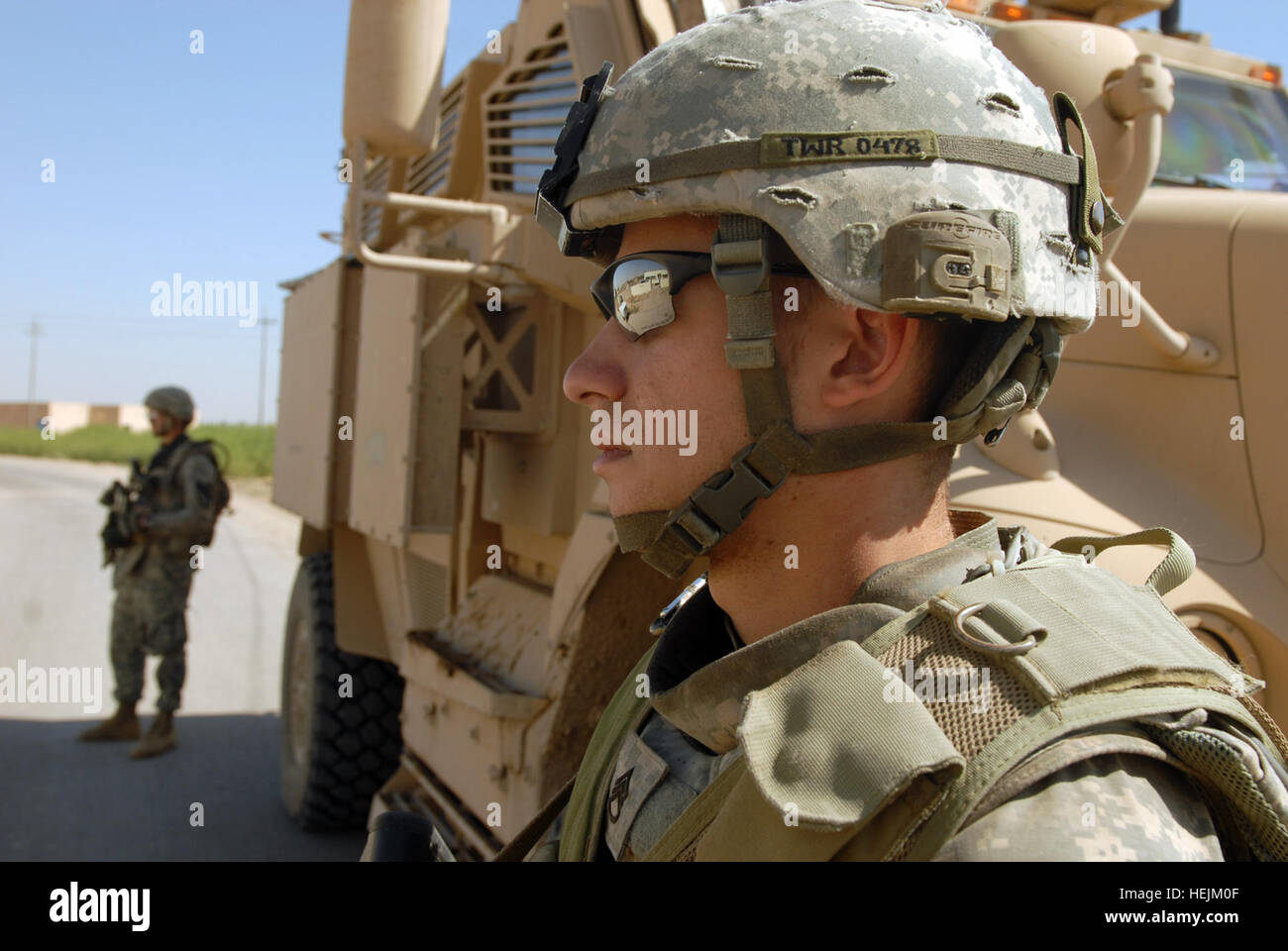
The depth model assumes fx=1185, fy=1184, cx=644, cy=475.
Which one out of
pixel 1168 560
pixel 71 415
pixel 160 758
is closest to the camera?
pixel 1168 560

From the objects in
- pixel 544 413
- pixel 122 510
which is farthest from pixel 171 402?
pixel 544 413

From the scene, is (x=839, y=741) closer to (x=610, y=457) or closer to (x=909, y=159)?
(x=610, y=457)

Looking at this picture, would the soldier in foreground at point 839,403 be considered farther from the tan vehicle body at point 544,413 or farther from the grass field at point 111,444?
the grass field at point 111,444

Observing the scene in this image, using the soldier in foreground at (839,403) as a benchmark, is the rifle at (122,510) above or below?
below

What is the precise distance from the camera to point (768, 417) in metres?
1.35

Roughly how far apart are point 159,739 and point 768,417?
609cm

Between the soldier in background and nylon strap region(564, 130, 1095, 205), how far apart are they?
19.8ft

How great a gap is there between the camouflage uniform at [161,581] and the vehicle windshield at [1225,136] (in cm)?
556

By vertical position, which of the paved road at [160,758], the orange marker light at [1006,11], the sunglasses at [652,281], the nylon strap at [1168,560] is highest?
the orange marker light at [1006,11]

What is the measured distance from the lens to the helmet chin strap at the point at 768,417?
1333mm

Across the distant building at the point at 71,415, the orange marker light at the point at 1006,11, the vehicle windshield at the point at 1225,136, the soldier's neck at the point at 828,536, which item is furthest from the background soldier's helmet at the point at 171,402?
the distant building at the point at 71,415

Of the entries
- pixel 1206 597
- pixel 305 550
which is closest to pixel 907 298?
pixel 1206 597

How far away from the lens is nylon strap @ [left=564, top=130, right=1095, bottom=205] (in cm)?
133

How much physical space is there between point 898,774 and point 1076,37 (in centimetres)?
231
